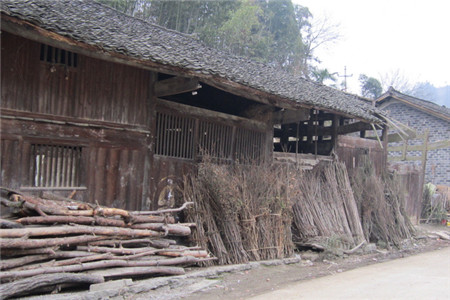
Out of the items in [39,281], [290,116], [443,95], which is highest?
[443,95]

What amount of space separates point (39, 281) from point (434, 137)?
771 inches

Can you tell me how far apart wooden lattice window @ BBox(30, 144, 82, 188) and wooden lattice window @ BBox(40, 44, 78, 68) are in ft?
4.46

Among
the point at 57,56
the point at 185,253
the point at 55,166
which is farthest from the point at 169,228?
the point at 57,56

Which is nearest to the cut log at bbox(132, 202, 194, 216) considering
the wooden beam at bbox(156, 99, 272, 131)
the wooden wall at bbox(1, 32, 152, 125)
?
the wooden wall at bbox(1, 32, 152, 125)

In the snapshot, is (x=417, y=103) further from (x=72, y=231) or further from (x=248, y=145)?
(x=72, y=231)

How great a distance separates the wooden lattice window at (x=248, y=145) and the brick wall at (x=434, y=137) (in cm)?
1286

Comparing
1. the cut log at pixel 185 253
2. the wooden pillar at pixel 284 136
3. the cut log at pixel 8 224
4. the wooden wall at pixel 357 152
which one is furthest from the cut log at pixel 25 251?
the wooden wall at pixel 357 152

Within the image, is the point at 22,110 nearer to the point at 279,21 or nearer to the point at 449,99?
the point at 279,21

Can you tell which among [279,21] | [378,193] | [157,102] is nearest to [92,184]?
[157,102]

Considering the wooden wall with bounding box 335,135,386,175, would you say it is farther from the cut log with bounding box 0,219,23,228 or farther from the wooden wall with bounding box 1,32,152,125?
the cut log with bounding box 0,219,23,228

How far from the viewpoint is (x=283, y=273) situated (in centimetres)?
696

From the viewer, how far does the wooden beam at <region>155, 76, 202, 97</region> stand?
675 centimetres

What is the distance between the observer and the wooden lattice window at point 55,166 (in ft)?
19.1

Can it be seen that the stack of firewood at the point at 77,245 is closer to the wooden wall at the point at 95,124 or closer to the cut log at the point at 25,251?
the cut log at the point at 25,251
